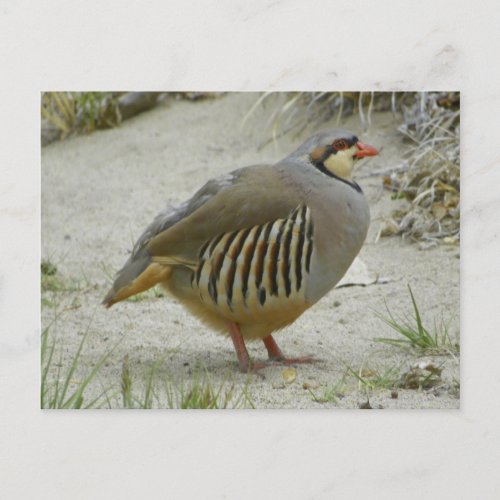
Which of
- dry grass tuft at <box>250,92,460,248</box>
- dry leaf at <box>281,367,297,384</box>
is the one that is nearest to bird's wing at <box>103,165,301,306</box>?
dry grass tuft at <box>250,92,460,248</box>

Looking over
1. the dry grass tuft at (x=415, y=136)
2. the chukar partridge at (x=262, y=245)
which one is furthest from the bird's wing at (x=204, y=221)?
the dry grass tuft at (x=415, y=136)

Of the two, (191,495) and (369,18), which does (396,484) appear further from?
(369,18)

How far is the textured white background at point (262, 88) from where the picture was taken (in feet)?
14.7

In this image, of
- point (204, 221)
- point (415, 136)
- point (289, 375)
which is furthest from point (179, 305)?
point (415, 136)

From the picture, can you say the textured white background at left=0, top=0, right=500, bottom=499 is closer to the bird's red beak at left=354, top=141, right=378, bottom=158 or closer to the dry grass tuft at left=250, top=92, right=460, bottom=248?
the dry grass tuft at left=250, top=92, right=460, bottom=248

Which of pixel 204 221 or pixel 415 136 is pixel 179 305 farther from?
pixel 415 136

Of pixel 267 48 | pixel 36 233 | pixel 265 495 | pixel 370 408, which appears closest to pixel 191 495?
pixel 265 495

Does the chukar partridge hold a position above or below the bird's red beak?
below

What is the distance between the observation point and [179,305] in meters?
4.52

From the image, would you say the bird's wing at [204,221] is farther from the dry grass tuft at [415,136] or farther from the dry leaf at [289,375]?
the dry leaf at [289,375]

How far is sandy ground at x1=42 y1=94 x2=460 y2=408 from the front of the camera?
4.47 meters

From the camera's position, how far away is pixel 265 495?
14.7 ft

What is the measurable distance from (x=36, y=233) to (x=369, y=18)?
1087 millimetres

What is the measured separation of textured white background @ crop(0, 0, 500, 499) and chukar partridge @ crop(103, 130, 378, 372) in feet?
0.76
